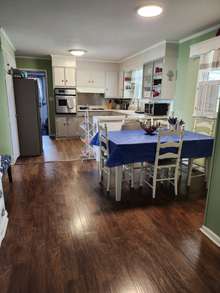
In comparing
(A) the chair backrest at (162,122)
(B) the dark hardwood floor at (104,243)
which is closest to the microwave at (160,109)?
(A) the chair backrest at (162,122)

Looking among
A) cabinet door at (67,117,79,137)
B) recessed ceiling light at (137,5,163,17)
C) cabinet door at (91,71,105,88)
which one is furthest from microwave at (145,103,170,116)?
cabinet door at (67,117,79,137)

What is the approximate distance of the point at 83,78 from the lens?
691cm

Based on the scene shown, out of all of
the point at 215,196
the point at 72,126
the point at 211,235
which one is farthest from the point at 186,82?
the point at 72,126

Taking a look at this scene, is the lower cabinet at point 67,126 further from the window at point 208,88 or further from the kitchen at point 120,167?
the window at point 208,88

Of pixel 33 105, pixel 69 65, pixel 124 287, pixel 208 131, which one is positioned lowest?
pixel 124 287

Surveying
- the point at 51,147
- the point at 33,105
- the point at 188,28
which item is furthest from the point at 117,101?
the point at 188,28

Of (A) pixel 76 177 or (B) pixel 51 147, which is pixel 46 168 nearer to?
(A) pixel 76 177

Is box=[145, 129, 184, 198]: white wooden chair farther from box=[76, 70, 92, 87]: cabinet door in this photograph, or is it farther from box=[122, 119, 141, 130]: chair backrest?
box=[76, 70, 92, 87]: cabinet door

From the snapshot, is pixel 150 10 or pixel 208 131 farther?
pixel 208 131

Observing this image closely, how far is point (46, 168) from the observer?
13.6 feet

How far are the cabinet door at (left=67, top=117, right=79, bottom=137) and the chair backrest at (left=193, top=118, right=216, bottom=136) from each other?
4038 millimetres

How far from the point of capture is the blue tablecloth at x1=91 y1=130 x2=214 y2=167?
264 cm

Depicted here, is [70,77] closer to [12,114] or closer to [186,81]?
[12,114]

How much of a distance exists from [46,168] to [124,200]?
76.6 inches
